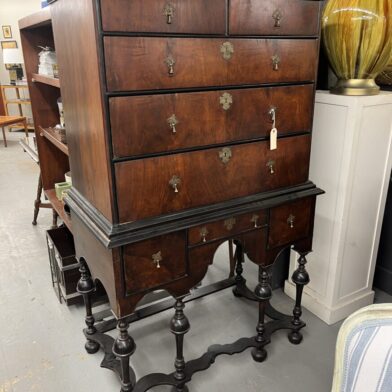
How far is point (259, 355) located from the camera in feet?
5.80

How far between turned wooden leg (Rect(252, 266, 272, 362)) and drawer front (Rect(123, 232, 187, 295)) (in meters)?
0.42

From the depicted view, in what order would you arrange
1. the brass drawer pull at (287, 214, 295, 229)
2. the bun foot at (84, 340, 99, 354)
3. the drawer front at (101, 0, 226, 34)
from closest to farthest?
the drawer front at (101, 0, 226, 34), the brass drawer pull at (287, 214, 295, 229), the bun foot at (84, 340, 99, 354)

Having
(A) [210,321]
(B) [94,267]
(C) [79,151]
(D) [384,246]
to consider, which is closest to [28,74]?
(C) [79,151]

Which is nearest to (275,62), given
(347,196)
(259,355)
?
(347,196)

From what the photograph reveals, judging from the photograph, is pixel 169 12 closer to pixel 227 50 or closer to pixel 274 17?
pixel 227 50

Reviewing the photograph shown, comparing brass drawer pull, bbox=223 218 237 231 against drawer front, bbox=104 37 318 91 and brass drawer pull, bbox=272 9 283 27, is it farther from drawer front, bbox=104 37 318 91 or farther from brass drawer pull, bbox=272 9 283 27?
brass drawer pull, bbox=272 9 283 27

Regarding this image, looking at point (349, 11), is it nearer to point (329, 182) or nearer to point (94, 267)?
point (329, 182)

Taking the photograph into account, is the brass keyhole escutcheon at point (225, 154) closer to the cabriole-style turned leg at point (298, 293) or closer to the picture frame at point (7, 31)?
the cabriole-style turned leg at point (298, 293)

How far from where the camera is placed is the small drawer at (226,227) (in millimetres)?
1387

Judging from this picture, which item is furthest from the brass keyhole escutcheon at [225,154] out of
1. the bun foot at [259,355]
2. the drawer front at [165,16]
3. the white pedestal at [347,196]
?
the bun foot at [259,355]

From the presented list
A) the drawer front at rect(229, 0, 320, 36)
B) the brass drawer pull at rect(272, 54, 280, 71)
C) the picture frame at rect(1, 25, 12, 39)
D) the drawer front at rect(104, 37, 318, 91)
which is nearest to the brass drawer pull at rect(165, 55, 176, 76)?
the drawer front at rect(104, 37, 318, 91)

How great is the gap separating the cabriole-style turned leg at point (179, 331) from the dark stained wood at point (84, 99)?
18.0 inches

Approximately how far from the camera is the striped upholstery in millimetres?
793

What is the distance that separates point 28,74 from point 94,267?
153 cm
